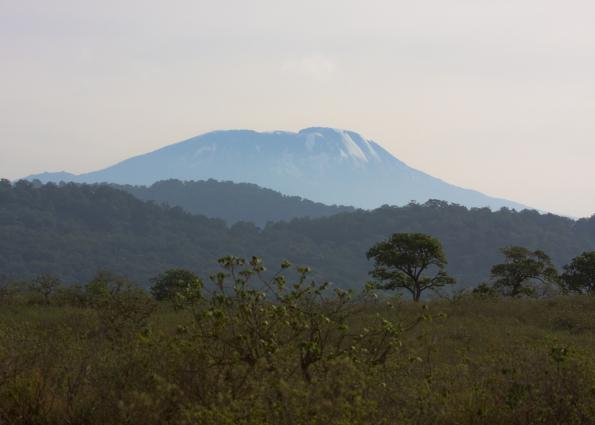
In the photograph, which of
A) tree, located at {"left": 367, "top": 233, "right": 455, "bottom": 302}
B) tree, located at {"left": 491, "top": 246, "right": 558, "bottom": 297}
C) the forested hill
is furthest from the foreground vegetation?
the forested hill

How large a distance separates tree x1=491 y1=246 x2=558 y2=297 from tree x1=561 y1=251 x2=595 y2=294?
1990mm

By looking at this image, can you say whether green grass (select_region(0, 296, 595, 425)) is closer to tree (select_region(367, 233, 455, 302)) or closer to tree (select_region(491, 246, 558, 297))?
tree (select_region(367, 233, 455, 302))

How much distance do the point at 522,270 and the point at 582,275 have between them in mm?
4298

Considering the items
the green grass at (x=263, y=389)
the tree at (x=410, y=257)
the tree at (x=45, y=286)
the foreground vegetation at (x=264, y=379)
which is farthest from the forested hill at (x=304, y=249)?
the foreground vegetation at (x=264, y=379)

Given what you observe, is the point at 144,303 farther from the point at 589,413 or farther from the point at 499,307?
the point at 589,413

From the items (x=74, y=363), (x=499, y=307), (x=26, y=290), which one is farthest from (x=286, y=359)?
(x=26, y=290)

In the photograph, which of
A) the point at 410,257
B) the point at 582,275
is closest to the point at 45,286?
the point at 410,257

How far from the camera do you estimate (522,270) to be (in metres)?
41.5

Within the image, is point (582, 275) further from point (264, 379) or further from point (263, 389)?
point (263, 389)

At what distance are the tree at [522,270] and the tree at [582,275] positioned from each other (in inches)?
78.4

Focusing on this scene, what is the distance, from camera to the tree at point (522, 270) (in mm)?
40875

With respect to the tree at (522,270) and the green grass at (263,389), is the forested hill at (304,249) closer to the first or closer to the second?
the tree at (522,270)

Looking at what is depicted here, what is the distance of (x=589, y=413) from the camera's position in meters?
8.05

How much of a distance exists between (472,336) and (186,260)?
175 meters
